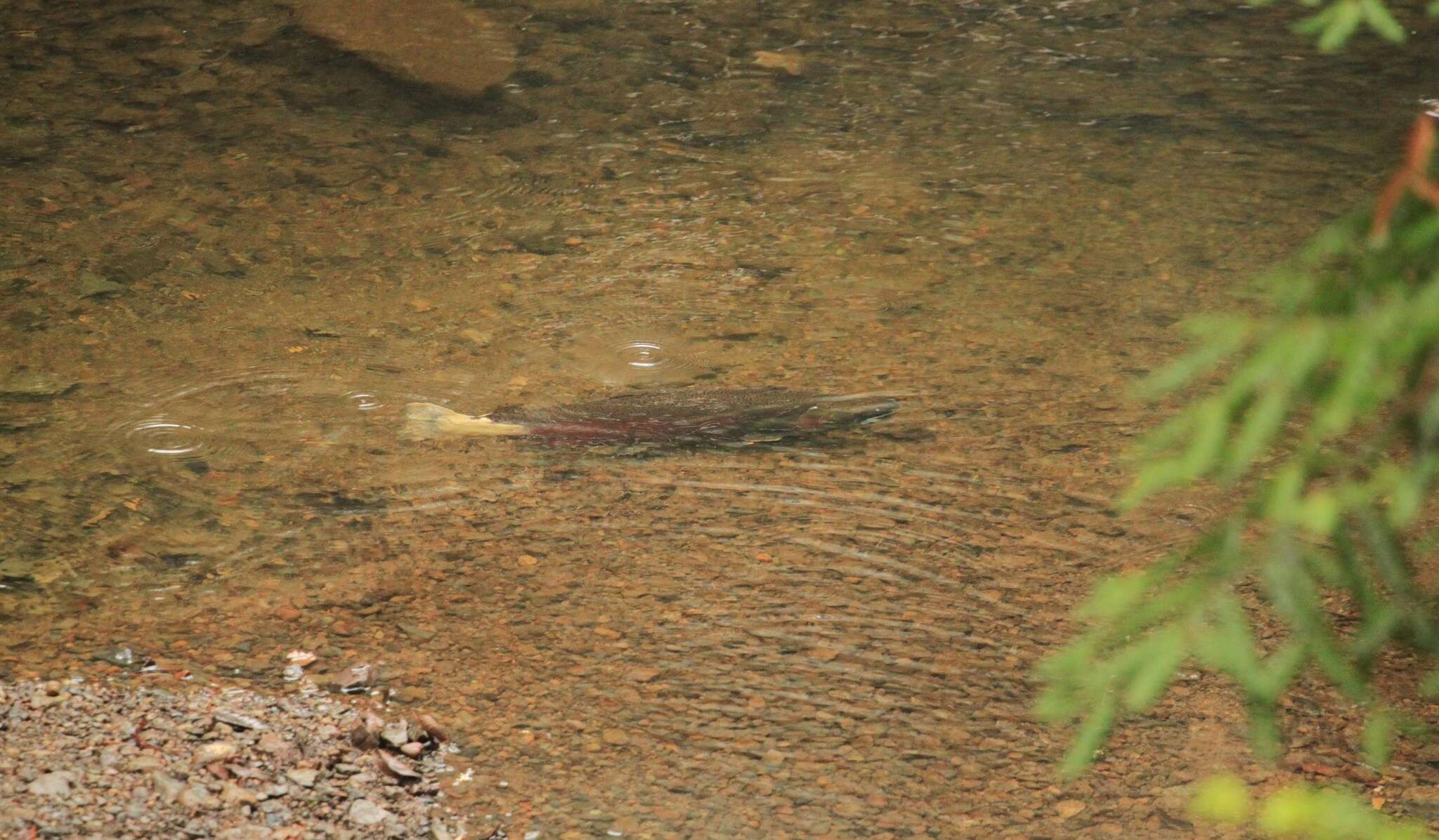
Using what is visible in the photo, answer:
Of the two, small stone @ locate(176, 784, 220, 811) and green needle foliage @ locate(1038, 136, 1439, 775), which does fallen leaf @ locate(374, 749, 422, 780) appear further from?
green needle foliage @ locate(1038, 136, 1439, 775)

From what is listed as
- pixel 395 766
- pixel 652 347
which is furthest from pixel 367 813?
pixel 652 347

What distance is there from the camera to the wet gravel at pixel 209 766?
6.66 ft

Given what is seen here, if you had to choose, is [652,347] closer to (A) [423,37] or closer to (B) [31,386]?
(B) [31,386]

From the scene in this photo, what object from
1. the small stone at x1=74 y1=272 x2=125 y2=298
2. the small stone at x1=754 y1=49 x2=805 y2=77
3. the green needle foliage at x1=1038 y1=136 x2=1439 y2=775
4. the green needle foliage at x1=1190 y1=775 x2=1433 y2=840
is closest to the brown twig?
the green needle foliage at x1=1038 y1=136 x2=1439 y2=775

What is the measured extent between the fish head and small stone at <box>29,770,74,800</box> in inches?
77.8

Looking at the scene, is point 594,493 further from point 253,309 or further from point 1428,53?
point 1428,53

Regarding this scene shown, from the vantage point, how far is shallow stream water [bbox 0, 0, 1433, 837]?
2574mm

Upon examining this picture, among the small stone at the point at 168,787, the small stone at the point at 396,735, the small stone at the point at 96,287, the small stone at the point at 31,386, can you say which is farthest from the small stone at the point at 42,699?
the small stone at the point at 96,287

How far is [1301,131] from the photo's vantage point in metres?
5.07

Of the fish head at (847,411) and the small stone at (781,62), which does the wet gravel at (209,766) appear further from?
the small stone at (781,62)

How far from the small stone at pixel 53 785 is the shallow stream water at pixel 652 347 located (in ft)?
1.67

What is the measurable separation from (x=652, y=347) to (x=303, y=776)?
194 centimetres

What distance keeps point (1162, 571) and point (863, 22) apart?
5276mm

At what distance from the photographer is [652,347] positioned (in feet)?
12.8
